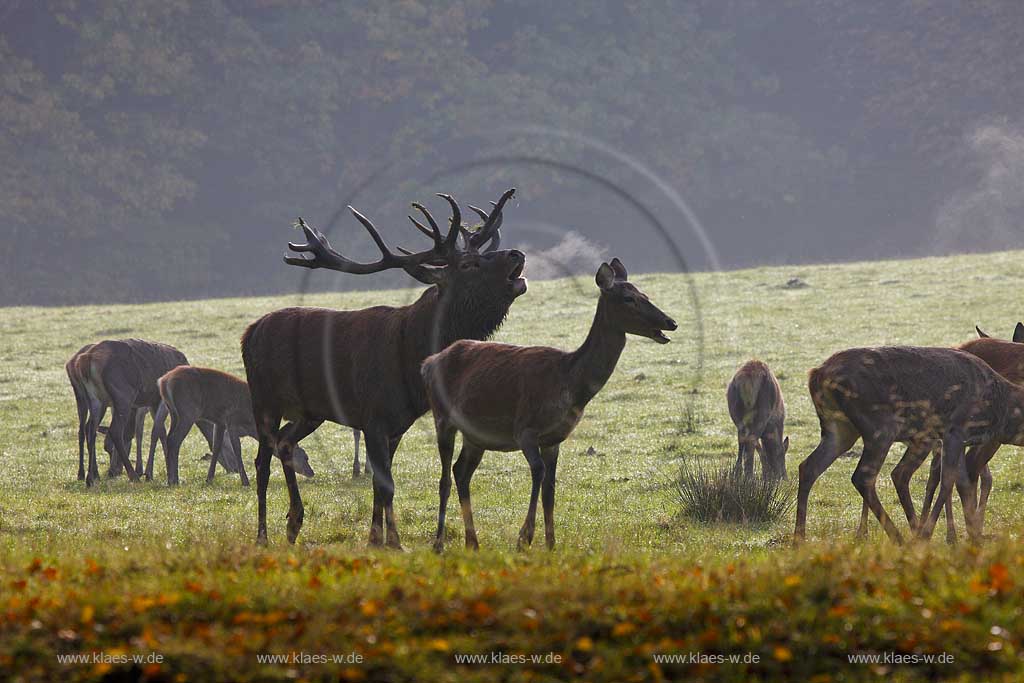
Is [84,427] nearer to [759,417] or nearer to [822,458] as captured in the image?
[759,417]

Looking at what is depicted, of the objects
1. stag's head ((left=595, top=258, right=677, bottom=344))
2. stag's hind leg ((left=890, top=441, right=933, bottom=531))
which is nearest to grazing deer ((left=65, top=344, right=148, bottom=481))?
stag's head ((left=595, top=258, right=677, bottom=344))

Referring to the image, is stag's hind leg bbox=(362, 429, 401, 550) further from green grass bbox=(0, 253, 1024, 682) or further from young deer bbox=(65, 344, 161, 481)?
young deer bbox=(65, 344, 161, 481)

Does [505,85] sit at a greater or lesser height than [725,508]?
greater

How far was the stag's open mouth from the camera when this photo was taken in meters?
10.4

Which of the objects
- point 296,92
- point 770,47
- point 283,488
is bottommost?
point 283,488

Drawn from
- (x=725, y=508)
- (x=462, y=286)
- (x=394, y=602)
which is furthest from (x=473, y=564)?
(x=725, y=508)

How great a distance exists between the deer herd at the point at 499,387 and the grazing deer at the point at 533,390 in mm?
11

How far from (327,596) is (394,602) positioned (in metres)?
0.34

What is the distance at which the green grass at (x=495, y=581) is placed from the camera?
5758mm

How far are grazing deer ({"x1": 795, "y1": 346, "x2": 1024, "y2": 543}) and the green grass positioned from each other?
Result: 459mm

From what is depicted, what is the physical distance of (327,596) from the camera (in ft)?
20.7

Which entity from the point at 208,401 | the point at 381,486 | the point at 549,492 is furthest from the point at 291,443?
the point at 208,401

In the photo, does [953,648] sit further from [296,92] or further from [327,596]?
[296,92]

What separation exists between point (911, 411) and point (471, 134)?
4815 cm
